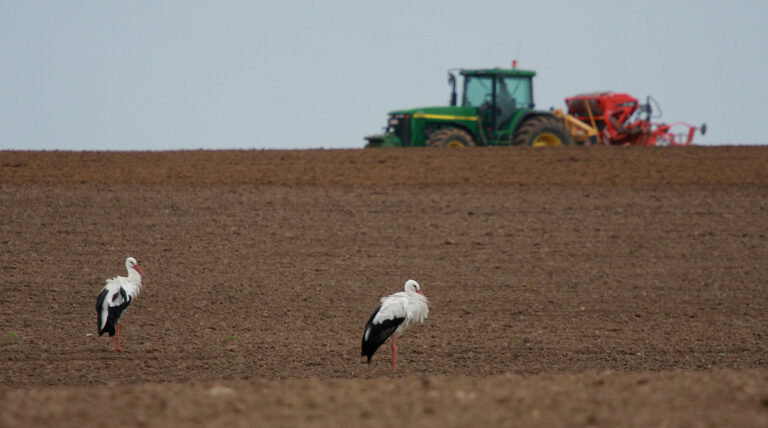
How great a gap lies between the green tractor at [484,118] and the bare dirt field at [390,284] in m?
2.67

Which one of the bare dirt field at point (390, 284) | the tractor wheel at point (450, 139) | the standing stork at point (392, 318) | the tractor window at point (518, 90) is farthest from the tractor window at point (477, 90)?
the standing stork at point (392, 318)

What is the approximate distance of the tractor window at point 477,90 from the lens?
27266 mm

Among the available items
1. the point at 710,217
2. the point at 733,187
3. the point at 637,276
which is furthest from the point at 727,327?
the point at 733,187

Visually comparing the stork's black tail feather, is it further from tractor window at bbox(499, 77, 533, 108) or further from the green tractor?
tractor window at bbox(499, 77, 533, 108)

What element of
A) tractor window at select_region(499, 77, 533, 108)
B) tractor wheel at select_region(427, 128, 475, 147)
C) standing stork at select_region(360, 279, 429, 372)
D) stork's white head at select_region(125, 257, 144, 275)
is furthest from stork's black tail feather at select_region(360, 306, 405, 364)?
tractor window at select_region(499, 77, 533, 108)

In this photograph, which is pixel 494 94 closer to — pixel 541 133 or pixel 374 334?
pixel 541 133

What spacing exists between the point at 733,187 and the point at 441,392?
58.9 feet

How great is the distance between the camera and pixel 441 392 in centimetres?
648

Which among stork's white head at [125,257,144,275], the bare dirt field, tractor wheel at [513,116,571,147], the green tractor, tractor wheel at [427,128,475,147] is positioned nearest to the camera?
the bare dirt field

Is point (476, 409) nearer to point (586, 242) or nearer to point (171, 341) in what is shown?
point (171, 341)

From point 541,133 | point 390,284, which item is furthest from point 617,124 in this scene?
point 390,284

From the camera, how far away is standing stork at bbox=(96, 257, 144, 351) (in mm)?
11219

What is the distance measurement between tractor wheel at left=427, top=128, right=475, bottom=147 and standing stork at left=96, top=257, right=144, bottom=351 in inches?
595

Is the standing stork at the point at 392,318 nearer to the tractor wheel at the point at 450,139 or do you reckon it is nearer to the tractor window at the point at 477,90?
the tractor wheel at the point at 450,139
